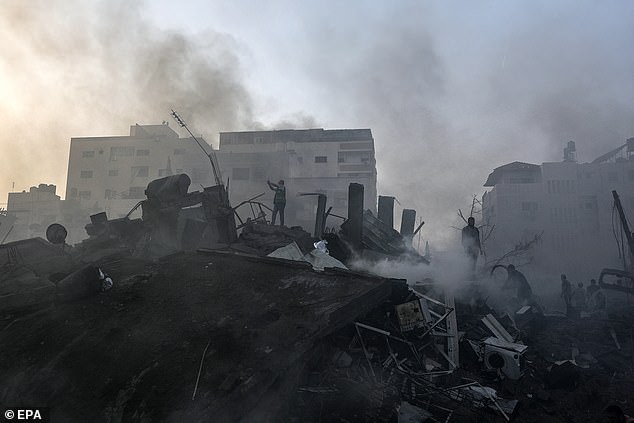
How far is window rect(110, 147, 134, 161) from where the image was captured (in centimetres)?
4784

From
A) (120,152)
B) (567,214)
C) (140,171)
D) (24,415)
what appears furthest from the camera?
(120,152)

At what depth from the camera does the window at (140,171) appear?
4669 cm

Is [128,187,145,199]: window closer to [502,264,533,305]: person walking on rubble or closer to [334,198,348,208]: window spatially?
[334,198,348,208]: window

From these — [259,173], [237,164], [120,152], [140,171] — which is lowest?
[259,173]

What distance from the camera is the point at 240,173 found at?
40531 millimetres

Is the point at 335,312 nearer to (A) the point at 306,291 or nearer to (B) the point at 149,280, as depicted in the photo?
(A) the point at 306,291

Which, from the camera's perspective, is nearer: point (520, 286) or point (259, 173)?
point (520, 286)

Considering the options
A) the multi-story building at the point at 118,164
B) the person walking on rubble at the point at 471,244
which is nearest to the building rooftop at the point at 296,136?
the multi-story building at the point at 118,164

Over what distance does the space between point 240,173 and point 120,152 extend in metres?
19.6

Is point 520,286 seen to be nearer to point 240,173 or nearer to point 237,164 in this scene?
point 240,173

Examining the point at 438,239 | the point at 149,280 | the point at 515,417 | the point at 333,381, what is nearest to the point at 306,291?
the point at 333,381

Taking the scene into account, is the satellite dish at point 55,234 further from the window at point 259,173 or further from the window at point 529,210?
the window at point 529,210

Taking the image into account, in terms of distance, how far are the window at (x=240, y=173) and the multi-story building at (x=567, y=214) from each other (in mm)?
25497

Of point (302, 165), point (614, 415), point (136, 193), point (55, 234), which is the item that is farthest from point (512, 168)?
point (136, 193)
